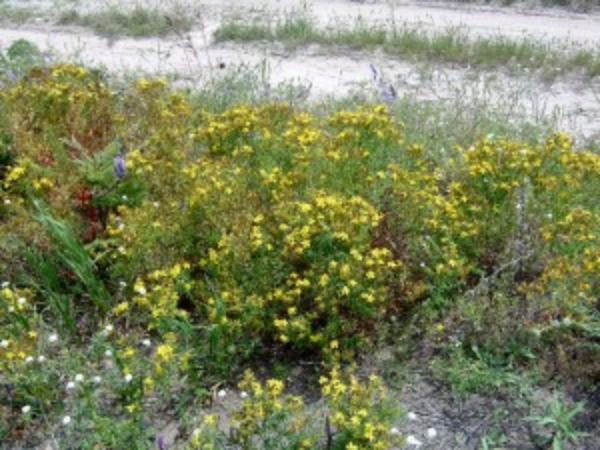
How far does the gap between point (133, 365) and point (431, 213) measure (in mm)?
1732

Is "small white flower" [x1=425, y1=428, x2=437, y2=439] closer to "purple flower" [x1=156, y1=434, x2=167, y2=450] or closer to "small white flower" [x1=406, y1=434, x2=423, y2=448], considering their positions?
"small white flower" [x1=406, y1=434, x2=423, y2=448]

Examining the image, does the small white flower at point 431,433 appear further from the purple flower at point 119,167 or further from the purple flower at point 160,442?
the purple flower at point 119,167

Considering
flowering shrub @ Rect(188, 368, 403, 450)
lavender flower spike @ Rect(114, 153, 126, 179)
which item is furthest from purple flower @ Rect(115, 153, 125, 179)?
flowering shrub @ Rect(188, 368, 403, 450)

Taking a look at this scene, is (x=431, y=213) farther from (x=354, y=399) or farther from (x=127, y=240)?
(x=127, y=240)

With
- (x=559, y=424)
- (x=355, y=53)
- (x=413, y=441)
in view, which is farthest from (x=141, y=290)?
(x=355, y=53)

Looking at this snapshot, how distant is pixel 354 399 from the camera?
121 inches

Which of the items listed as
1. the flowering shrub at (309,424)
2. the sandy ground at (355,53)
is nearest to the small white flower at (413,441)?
the flowering shrub at (309,424)

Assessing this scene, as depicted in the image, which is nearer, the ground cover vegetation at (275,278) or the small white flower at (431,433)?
the small white flower at (431,433)

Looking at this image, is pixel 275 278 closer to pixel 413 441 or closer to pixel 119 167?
pixel 413 441

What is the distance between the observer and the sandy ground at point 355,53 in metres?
8.34

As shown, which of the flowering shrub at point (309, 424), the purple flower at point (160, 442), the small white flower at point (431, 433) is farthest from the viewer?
the small white flower at point (431, 433)

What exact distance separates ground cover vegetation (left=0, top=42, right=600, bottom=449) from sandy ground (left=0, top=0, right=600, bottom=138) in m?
3.31

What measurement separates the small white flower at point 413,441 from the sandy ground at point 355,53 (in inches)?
180

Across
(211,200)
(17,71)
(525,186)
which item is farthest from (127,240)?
(17,71)
